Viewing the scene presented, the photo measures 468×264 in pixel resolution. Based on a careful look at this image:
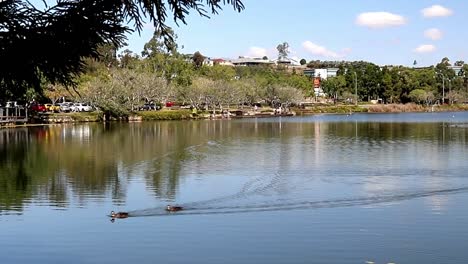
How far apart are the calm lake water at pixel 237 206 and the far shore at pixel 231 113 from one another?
34.0 metres

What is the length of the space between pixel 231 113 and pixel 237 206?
2842 inches

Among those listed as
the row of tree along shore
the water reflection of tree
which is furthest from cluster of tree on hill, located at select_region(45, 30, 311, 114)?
the water reflection of tree

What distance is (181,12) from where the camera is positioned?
606 cm

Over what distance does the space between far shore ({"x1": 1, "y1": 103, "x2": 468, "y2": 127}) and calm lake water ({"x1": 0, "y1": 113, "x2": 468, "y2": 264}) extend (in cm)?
3398

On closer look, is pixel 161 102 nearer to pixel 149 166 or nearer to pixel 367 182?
pixel 149 166

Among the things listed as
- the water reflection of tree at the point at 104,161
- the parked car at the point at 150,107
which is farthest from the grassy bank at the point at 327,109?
the water reflection of tree at the point at 104,161

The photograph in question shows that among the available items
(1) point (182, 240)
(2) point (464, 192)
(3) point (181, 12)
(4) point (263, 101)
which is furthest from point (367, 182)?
(4) point (263, 101)

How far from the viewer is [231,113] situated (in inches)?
3519

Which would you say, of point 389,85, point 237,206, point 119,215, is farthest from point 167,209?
point 389,85

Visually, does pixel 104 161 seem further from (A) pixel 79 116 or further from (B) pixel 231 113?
(B) pixel 231 113

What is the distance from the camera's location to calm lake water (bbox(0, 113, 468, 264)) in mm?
12555

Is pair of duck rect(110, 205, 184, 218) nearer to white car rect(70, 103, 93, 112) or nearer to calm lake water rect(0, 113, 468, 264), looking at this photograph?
calm lake water rect(0, 113, 468, 264)

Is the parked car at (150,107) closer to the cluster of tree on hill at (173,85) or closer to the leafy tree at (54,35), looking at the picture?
the cluster of tree on hill at (173,85)

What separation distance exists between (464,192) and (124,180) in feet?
37.1
